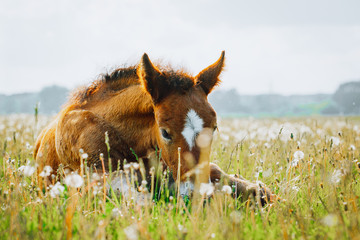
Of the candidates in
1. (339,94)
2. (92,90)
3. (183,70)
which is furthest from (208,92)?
(339,94)

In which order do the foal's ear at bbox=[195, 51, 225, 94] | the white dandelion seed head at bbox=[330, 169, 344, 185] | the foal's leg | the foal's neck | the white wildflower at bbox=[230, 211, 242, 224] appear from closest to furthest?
the white wildflower at bbox=[230, 211, 242, 224] → the white dandelion seed head at bbox=[330, 169, 344, 185] → the foal's leg → the foal's neck → the foal's ear at bbox=[195, 51, 225, 94]

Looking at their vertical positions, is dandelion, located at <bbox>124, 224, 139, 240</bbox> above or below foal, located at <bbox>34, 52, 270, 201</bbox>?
below

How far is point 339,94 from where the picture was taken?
6662cm

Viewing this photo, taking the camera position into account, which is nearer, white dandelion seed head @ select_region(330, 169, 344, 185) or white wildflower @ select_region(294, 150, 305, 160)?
white dandelion seed head @ select_region(330, 169, 344, 185)

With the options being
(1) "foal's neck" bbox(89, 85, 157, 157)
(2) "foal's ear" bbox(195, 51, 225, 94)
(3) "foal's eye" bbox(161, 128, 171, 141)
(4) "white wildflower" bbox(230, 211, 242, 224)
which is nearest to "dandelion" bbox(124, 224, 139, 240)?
(4) "white wildflower" bbox(230, 211, 242, 224)

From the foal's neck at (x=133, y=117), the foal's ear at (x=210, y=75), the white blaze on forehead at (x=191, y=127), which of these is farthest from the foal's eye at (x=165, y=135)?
the foal's ear at (x=210, y=75)

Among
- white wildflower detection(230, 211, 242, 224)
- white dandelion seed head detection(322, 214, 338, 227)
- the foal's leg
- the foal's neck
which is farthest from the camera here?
the foal's neck

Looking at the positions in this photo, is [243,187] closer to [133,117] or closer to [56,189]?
[133,117]

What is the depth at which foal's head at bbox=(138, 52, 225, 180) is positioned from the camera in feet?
11.3

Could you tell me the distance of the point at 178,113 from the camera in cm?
358

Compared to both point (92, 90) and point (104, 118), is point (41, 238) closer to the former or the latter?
point (104, 118)

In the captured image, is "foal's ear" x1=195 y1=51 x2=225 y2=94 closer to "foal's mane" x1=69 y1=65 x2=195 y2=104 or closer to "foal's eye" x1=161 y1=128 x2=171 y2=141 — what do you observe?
"foal's mane" x1=69 y1=65 x2=195 y2=104

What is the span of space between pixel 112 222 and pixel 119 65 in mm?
2868

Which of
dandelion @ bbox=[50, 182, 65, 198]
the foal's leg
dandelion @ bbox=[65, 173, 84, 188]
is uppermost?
dandelion @ bbox=[65, 173, 84, 188]
